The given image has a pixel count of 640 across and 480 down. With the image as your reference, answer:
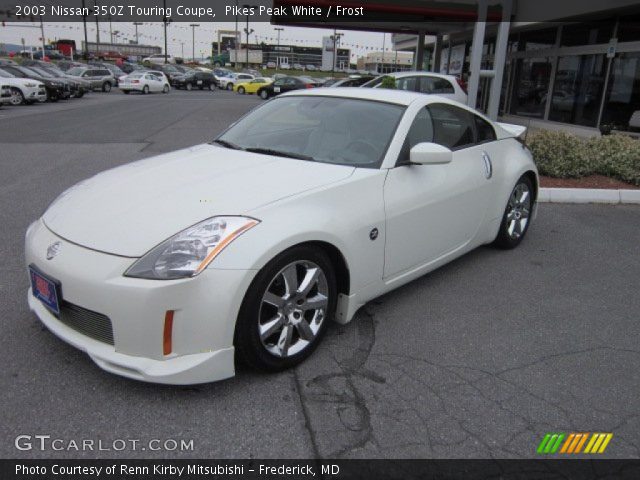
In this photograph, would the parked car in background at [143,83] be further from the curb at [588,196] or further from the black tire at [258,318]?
the black tire at [258,318]

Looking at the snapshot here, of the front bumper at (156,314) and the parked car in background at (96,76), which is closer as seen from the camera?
the front bumper at (156,314)

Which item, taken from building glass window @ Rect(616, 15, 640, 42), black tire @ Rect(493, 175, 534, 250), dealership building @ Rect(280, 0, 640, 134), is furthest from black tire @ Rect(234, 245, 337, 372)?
building glass window @ Rect(616, 15, 640, 42)

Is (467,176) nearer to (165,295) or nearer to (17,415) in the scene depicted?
(165,295)

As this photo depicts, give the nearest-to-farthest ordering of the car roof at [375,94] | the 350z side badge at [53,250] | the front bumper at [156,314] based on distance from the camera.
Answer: the front bumper at [156,314], the 350z side badge at [53,250], the car roof at [375,94]

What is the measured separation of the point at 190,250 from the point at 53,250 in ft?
2.54

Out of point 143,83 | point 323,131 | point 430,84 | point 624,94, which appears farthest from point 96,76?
point 323,131

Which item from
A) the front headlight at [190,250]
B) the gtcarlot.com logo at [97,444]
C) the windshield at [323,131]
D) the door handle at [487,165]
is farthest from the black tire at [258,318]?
the door handle at [487,165]

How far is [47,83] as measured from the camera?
2206 cm

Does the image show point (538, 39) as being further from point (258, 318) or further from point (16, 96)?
point (258, 318)

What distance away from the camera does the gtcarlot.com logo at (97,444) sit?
234 centimetres

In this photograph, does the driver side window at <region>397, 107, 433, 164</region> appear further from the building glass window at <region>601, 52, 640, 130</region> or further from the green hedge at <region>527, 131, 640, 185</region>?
the building glass window at <region>601, 52, 640, 130</region>

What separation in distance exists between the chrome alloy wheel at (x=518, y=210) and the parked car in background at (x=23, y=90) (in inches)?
770

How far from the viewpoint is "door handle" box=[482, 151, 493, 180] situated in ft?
14.6
